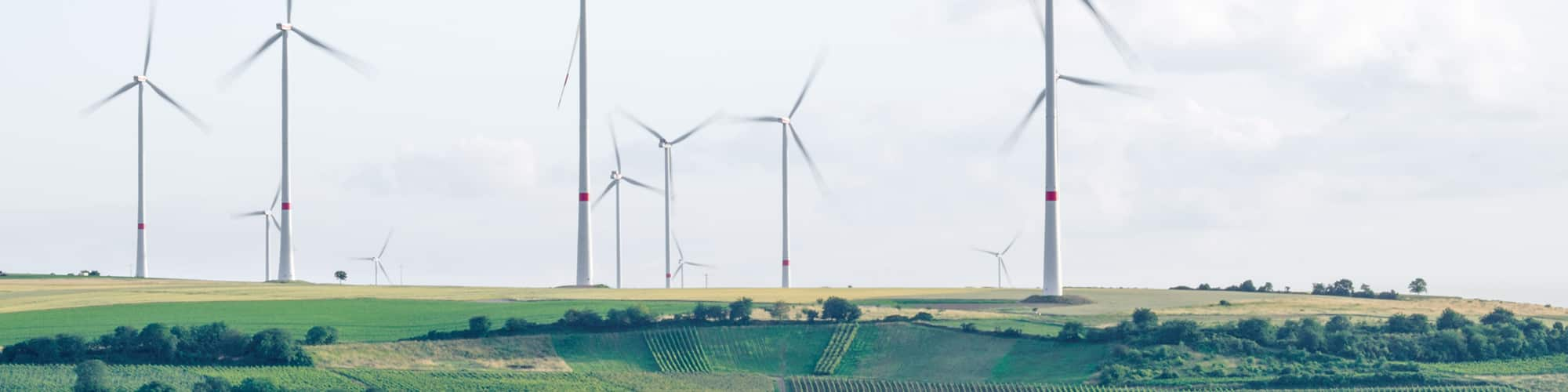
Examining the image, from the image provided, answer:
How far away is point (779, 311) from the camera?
456ft

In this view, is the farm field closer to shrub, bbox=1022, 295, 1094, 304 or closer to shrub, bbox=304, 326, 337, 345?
shrub, bbox=304, 326, 337, 345

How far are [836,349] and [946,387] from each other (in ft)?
45.9

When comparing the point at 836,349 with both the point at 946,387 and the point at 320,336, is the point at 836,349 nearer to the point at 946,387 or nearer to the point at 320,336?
the point at 946,387

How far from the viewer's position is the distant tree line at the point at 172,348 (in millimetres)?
118938

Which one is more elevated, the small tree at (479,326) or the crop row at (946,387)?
the small tree at (479,326)

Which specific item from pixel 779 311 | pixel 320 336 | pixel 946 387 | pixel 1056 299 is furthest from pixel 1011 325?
pixel 320 336

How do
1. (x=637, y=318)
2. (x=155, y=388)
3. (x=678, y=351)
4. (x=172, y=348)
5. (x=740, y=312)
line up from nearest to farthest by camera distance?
1. (x=155, y=388)
2. (x=172, y=348)
3. (x=678, y=351)
4. (x=637, y=318)
5. (x=740, y=312)

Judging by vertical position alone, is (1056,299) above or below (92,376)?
above

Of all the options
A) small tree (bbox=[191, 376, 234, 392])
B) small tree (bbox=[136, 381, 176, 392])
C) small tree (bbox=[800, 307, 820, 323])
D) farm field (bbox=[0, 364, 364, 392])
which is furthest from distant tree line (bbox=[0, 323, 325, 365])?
small tree (bbox=[800, 307, 820, 323])

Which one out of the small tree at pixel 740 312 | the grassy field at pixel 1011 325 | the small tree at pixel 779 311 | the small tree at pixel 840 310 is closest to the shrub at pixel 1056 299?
the grassy field at pixel 1011 325

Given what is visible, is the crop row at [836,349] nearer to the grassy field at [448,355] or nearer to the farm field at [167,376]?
the grassy field at [448,355]

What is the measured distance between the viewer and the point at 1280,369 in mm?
121500

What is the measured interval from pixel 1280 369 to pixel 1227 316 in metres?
19.9

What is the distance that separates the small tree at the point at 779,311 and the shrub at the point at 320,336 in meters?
31.8
